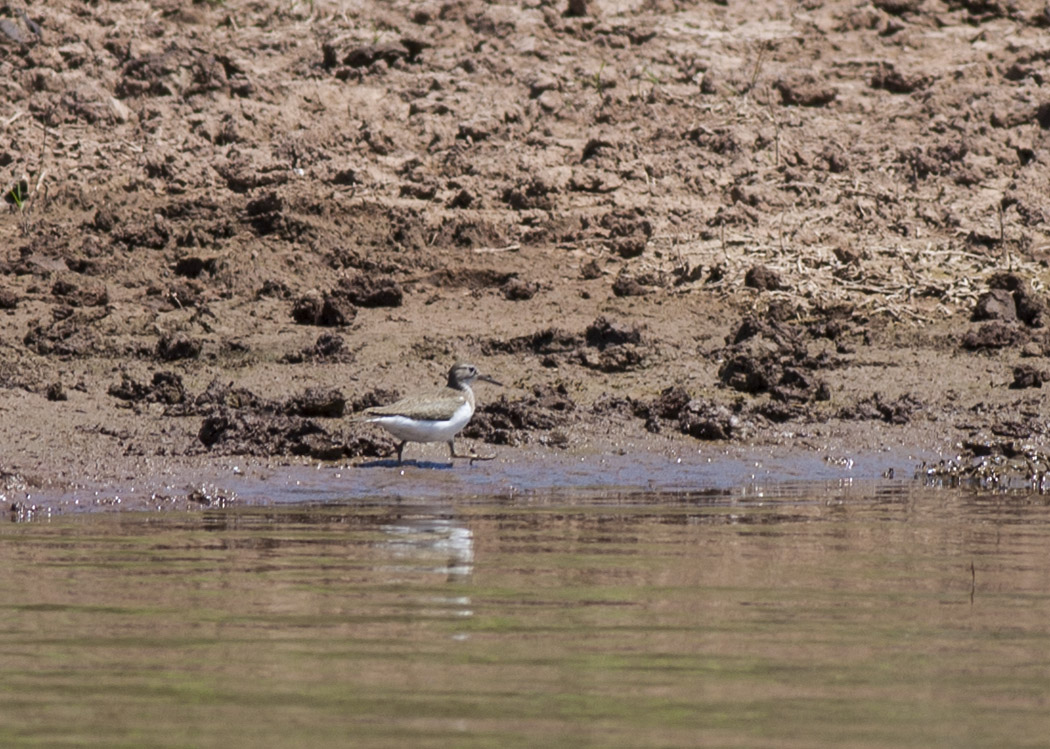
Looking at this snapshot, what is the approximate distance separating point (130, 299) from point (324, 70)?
4.07 m

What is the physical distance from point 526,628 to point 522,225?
886 cm

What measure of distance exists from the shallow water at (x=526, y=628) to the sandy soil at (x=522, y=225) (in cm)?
249

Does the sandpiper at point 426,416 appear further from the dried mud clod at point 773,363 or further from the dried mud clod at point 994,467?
the dried mud clod at point 994,467

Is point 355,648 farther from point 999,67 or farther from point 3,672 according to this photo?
point 999,67

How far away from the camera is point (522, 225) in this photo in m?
15.0

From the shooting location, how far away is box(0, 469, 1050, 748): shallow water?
512 centimetres

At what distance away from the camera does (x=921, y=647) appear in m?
6.16

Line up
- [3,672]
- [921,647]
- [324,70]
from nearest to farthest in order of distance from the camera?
[3,672]
[921,647]
[324,70]

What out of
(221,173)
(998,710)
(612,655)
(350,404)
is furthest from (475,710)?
(221,173)

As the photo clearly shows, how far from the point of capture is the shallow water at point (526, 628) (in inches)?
202

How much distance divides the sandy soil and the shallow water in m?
2.49

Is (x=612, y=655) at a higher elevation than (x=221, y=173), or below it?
below

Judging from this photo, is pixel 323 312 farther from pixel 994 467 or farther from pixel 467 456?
pixel 994 467

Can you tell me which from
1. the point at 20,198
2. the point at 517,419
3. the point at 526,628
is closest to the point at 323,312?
the point at 517,419
